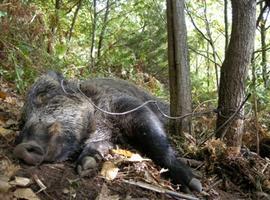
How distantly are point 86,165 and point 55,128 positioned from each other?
49 centimetres

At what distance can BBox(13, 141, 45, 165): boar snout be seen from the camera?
302 cm

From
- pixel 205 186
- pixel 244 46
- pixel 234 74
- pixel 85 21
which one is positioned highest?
pixel 85 21

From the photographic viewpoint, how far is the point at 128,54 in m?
8.66

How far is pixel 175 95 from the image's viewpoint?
4.03 m

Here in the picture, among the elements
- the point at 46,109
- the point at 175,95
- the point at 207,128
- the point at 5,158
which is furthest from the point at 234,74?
the point at 5,158

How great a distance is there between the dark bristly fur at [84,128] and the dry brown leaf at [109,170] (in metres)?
0.11

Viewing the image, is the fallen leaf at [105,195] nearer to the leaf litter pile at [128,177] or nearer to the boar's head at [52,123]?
the leaf litter pile at [128,177]

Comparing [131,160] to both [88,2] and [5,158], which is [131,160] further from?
[88,2]

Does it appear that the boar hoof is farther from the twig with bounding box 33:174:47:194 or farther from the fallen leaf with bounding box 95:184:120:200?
the twig with bounding box 33:174:47:194

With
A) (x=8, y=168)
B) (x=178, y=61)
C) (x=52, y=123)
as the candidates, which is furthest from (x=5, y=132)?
(x=178, y=61)

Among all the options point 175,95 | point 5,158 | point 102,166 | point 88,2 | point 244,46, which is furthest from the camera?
point 88,2

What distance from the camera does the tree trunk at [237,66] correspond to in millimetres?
3674

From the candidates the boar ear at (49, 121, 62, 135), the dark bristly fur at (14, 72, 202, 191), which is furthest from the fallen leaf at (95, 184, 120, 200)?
the boar ear at (49, 121, 62, 135)

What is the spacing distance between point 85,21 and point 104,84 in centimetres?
508
